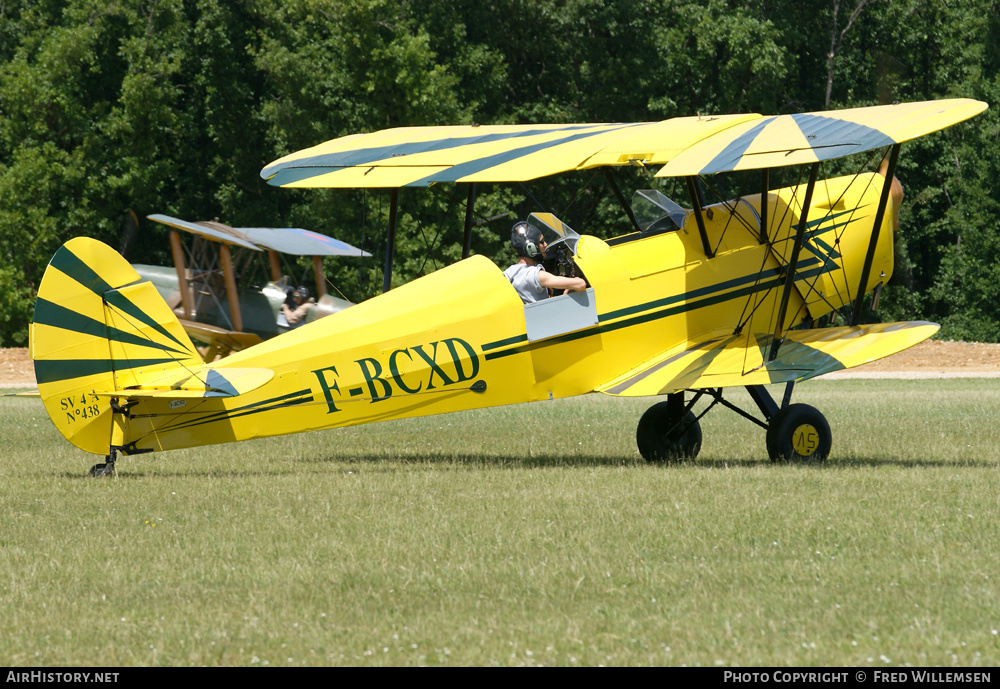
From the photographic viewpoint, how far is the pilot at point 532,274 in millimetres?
A: 8906

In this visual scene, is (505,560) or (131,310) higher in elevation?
(131,310)

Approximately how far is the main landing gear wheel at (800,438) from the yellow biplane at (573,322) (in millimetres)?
19

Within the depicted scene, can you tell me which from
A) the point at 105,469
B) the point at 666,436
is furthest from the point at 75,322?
the point at 666,436

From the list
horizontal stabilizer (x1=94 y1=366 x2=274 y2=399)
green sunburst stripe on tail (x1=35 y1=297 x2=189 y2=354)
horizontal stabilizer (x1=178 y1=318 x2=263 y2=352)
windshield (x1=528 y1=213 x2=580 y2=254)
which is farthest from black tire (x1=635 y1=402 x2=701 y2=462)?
horizontal stabilizer (x1=178 y1=318 x2=263 y2=352)

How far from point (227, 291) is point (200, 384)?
839 cm

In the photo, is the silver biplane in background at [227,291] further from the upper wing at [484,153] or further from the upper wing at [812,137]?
the upper wing at [812,137]

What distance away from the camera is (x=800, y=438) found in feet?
29.9

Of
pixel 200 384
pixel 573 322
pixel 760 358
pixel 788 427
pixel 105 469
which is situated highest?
pixel 573 322

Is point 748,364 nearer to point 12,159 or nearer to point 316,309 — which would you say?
point 316,309

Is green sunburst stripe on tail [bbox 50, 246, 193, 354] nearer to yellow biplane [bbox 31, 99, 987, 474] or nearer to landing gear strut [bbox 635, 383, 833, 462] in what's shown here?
yellow biplane [bbox 31, 99, 987, 474]

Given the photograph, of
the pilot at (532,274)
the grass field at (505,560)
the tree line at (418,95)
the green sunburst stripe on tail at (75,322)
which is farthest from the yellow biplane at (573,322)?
the tree line at (418,95)

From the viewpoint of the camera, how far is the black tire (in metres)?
9.98

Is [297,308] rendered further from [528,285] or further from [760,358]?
[760,358]

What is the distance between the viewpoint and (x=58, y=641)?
4.55 meters
